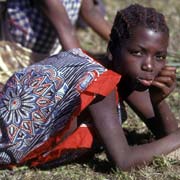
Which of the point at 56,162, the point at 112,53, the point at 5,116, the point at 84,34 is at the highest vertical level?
the point at 112,53

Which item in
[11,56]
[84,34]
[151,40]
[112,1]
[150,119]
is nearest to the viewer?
[151,40]

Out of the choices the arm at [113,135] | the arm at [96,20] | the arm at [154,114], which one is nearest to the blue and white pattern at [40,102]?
the arm at [113,135]

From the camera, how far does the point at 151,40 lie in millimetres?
2758

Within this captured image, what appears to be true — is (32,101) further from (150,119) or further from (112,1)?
(112,1)

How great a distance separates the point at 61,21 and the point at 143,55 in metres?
1.50

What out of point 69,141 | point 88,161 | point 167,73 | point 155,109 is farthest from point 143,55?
point 88,161

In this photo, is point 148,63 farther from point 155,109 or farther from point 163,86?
point 155,109

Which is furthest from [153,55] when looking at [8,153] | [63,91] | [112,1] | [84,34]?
[112,1]

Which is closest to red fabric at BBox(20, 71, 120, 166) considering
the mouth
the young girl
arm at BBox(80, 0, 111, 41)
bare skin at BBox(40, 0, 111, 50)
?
the young girl

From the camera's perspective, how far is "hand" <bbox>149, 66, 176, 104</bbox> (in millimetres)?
2828

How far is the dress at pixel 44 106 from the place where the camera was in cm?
283

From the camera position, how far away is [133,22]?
9.17 ft

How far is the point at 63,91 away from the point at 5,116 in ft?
1.04

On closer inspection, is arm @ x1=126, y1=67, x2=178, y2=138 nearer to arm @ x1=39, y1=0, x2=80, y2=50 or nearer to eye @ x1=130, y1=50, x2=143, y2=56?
eye @ x1=130, y1=50, x2=143, y2=56
